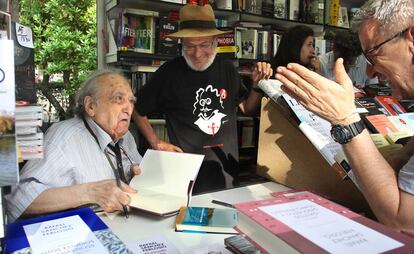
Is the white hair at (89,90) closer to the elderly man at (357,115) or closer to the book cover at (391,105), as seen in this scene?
the elderly man at (357,115)

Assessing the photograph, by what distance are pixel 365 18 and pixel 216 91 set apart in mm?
1127

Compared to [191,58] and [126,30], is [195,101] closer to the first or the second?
[191,58]

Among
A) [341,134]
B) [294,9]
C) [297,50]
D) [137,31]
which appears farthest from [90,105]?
[294,9]

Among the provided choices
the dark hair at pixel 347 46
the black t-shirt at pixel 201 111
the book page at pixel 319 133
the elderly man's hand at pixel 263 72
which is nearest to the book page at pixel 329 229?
the book page at pixel 319 133

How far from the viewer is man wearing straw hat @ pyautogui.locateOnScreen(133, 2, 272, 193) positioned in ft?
6.31

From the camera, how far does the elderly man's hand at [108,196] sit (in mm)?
1094

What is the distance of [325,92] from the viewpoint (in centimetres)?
83

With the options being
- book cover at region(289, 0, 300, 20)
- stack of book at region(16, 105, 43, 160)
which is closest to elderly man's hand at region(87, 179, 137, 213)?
stack of book at region(16, 105, 43, 160)

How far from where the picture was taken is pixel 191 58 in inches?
78.1

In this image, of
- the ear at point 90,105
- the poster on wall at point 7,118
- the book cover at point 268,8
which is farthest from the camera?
the book cover at point 268,8

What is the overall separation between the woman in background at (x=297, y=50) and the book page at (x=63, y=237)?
2031 mm

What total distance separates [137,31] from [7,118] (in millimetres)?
2471

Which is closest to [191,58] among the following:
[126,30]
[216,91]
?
[216,91]

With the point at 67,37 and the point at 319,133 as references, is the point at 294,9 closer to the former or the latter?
the point at 67,37
